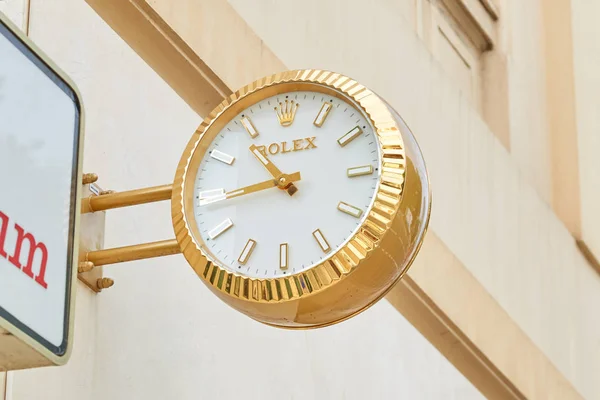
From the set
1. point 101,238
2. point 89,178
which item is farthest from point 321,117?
point 101,238

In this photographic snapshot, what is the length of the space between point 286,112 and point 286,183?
230 millimetres

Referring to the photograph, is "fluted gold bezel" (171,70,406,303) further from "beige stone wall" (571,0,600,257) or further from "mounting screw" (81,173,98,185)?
"beige stone wall" (571,0,600,257)

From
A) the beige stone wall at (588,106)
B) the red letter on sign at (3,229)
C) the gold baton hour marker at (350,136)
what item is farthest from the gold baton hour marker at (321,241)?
the beige stone wall at (588,106)

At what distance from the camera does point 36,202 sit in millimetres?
3037

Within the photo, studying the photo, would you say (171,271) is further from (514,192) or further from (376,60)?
(514,192)

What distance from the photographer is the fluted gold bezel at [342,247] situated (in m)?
3.41

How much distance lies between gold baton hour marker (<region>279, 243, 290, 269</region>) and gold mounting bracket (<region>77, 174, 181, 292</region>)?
301mm

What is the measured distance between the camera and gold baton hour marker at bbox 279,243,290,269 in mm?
3461

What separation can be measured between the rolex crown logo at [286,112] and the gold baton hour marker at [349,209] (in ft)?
0.95

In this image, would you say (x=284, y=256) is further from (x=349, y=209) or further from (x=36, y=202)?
(x=36, y=202)

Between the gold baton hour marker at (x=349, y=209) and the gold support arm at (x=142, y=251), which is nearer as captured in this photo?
the gold baton hour marker at (x=349, y=209)

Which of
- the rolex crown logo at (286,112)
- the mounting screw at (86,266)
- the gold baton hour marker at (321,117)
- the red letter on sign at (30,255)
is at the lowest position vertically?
the red letter on sign at (30,255)

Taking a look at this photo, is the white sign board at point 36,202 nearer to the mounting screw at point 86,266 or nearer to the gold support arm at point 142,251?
the gold support arm at point 142,251

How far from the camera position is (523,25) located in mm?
9805
